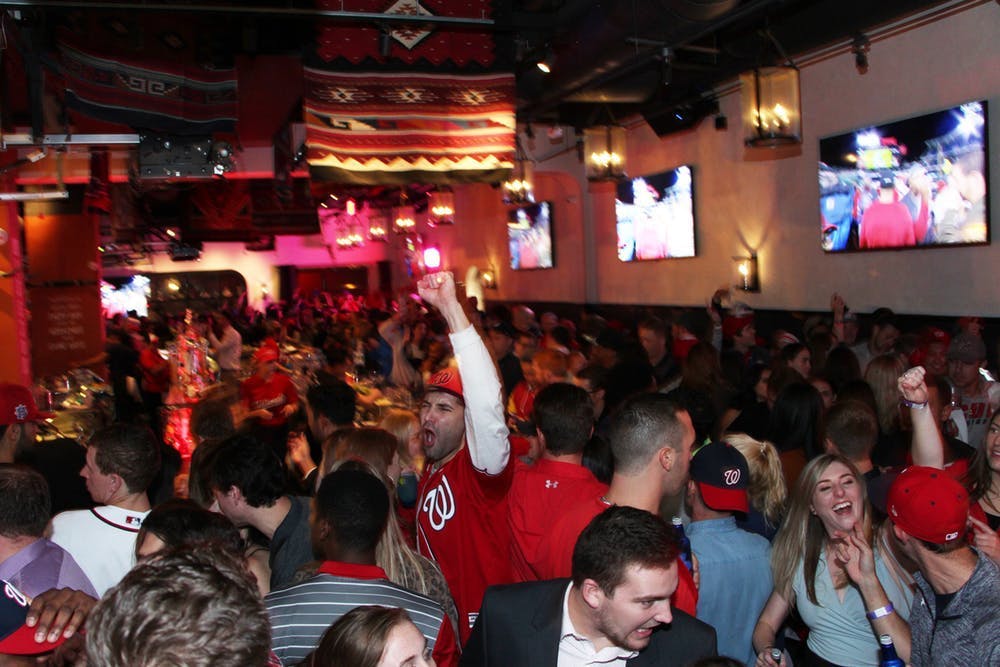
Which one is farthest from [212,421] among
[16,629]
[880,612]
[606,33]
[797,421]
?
[606,33]

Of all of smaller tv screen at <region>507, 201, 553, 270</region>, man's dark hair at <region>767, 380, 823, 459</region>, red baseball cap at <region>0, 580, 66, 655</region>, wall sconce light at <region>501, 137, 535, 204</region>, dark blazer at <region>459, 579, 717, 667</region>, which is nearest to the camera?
red baseball cap at <region>0, 580, 66, 655</region>

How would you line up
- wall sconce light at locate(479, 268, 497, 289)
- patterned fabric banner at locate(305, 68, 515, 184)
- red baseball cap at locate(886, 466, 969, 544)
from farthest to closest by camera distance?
wall sconce light at locate(479, 268, 497, 289)
patterned fabric banner at locate(305, 68, 515, 184)
red baseball cap at locate(886, 466, 969, 544)

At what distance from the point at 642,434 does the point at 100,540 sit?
83.2 inches

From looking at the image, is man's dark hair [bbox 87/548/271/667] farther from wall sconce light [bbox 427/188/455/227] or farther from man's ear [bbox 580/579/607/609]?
wall sconce light [bbox 427/188/455/227]

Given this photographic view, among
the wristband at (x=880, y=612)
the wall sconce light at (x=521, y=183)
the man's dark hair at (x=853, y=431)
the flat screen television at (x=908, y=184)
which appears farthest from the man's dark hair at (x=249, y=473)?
the wall sconce light at (x=521, y=183)

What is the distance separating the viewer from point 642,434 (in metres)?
2.94

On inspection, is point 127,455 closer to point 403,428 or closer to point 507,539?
point 507,539

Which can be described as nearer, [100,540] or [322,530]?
[322,530]

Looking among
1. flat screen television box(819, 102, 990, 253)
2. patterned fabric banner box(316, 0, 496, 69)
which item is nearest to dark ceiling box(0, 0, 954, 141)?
patterned fabric banner box(316, 0, 496, 69)

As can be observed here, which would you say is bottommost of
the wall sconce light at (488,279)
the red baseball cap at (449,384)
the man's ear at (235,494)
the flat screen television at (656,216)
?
the man's ear at (235,494)

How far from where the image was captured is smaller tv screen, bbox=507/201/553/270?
17375 millimetres

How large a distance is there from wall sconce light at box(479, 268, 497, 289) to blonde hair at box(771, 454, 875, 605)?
58.3 ft

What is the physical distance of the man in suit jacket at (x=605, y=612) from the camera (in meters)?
2.17

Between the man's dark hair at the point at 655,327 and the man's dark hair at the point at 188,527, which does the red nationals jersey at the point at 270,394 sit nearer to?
the man's dark hair at the point at 655,327
